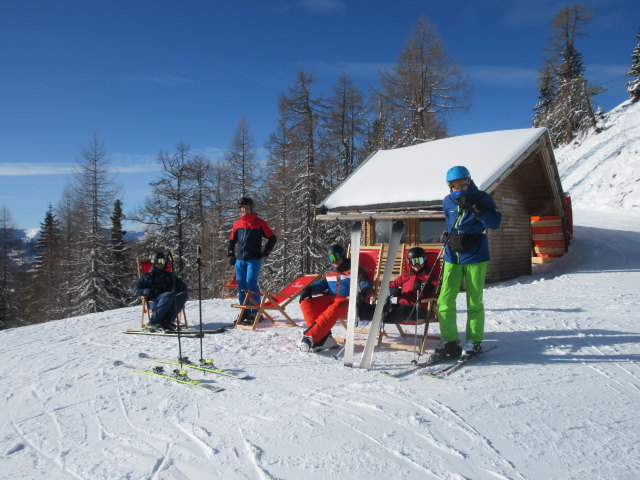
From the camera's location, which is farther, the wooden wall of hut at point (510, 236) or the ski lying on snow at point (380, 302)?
the wooden wall of hut at point (510, 236)

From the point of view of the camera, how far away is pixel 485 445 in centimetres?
245

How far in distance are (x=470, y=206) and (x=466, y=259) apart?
541 millimetres

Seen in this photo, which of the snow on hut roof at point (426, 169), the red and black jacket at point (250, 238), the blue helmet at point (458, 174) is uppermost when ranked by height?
the snow on hut roof at point (426, 169)

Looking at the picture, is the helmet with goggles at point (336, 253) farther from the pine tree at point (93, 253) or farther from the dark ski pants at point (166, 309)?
the pine tree at point (93, 253)

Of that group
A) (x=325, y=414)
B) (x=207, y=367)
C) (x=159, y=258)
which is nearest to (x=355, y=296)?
(x=325, y=414)

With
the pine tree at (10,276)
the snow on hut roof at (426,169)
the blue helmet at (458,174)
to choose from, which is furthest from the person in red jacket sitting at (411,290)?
the pine tree at (10,276)

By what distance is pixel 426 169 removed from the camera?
43.0ft

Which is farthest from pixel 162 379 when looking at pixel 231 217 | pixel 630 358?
pixel 231 217

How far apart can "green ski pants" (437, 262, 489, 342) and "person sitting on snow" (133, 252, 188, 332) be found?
12.7ft

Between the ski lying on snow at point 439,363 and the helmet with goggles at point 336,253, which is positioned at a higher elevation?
the helmet with goggles at point 336,253

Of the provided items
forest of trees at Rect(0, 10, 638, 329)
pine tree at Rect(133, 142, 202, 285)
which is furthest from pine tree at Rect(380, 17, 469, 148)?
pine tree at Rect(133, 142, 202, 285)

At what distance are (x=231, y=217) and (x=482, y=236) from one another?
18920mm

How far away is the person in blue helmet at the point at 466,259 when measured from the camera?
4082 mm

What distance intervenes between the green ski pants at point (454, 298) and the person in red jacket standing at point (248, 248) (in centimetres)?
320
